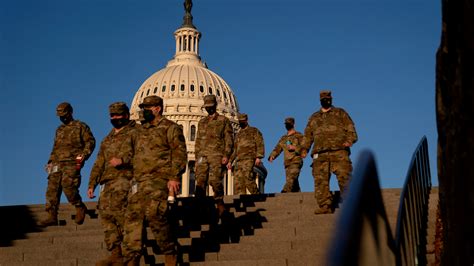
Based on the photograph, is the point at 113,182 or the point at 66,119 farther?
the point at 66,119

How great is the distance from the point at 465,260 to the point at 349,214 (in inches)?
59.8

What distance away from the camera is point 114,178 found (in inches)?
403

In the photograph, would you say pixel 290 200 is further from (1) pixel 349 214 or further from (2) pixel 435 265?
(1) pixel 349 214

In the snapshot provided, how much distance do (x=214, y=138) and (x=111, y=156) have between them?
3.70 m

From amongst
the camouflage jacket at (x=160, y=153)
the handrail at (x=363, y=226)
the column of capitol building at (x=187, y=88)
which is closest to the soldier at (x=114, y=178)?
the camouflage jacket at (x=160, y=153)

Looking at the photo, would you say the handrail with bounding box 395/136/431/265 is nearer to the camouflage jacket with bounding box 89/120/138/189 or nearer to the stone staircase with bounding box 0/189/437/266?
the stone staircase with bounding box 0/189/437/266

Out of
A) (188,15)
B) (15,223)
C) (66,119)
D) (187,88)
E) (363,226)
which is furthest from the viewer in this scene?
(188,15)

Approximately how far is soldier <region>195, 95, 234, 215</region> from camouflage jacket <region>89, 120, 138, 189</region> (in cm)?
317

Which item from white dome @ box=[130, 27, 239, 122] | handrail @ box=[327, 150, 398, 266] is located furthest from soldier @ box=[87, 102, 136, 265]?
white dome @ box=[130, 27, 239, 122]

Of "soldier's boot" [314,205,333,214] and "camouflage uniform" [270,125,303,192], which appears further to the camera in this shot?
"camouflage uniform" [270,125,303,192]

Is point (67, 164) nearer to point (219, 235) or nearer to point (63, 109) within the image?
point (63, 109)

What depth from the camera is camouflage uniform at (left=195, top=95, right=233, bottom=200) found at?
13.9 meters

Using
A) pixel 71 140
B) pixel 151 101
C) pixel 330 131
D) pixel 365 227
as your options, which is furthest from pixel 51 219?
pixel 365 227

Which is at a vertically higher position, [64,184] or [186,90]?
[186,90]
